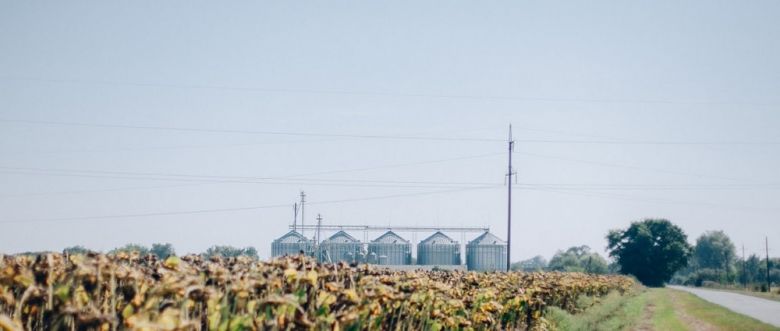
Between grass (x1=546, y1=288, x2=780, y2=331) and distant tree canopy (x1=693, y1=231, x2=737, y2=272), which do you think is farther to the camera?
distant tree canopy (x1=693, y1=231, x2=737, y2=272)

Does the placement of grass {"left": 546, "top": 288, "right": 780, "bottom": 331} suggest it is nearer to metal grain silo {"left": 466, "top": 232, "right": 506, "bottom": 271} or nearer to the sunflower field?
the sunflower field

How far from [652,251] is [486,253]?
64.0ft

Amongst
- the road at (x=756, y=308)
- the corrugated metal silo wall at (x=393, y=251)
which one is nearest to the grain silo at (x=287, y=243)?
the corrugated metal silo wall at (x=393, y=251)

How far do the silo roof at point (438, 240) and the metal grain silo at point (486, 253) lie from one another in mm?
2405

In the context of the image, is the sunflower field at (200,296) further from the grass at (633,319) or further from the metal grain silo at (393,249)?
the metal grain silo at (393,249)

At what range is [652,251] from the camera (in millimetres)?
75062

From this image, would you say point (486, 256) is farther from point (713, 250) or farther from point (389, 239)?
point (713, 250)

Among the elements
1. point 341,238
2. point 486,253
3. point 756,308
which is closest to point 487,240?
point 486,253

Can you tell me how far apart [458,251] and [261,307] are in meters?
72.4

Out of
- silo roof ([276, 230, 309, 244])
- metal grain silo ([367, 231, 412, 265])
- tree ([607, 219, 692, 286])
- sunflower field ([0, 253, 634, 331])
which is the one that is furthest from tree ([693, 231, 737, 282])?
sunflower field ([0, 253, 634, 331])

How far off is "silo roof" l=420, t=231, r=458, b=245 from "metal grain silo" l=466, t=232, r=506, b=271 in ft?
7.89

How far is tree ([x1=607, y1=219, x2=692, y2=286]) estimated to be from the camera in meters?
74.7

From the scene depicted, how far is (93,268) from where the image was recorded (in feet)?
9.84

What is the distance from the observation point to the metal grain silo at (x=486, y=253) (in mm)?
74188
